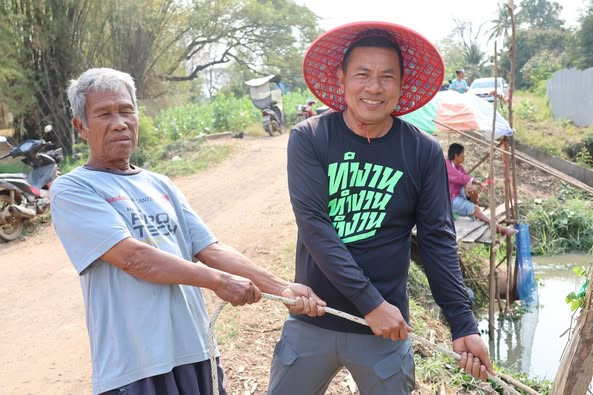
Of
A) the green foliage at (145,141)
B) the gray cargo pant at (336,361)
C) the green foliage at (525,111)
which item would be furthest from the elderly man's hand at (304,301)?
the green foliage at (525,111)

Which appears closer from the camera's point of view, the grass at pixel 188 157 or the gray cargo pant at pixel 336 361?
the gray cargo pant at pixel 336 361

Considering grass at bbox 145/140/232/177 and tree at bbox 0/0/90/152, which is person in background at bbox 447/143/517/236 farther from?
tree at bbox 0/0/90/152

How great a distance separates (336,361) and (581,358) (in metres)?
0.83

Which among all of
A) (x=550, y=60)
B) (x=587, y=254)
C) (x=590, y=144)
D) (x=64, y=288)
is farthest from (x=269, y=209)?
(x=550, y=60)

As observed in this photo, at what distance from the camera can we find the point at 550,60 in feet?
91.0

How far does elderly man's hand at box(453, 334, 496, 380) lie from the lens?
1718mm

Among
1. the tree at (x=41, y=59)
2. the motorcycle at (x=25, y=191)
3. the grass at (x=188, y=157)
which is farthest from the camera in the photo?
the tree at (x=41, y=59)

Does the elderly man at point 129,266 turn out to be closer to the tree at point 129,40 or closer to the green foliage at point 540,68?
the tree at point 129,40

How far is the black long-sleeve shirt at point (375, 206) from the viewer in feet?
5.69

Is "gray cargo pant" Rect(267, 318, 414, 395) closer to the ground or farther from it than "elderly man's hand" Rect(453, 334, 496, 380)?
closer to the ground

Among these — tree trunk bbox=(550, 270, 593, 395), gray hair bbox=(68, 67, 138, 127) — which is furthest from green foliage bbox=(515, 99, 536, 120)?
gray hair bbox=(68, 67, 138, 127)

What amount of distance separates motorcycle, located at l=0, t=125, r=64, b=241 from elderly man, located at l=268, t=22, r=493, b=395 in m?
5.44

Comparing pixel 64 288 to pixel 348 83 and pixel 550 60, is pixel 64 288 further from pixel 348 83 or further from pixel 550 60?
pixel 550 60

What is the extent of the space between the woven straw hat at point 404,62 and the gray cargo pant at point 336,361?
827mm
